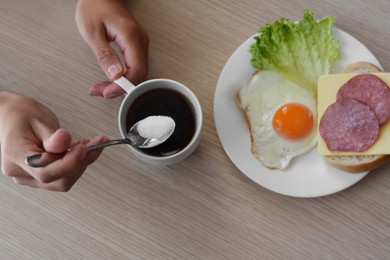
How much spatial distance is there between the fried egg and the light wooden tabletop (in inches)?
3.8

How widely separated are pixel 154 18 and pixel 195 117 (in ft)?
1.15

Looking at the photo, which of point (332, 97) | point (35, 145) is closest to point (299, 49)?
point (332, 97)

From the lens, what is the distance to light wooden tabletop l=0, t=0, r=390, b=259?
4.24ft

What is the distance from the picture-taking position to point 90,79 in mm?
1368

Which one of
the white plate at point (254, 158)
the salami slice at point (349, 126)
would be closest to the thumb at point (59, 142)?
the white plate at point (254, 158)

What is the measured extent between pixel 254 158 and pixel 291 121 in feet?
0.46

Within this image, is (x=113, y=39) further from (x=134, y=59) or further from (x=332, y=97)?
(x=332, y=97)

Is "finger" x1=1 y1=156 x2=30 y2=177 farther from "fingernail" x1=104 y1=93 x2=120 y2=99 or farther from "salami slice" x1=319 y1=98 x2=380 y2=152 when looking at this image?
"salami slice" x1=319 y1=98 x2=380 y2=152

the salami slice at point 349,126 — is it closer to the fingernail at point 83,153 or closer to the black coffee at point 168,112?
the black coffee at point 168,112

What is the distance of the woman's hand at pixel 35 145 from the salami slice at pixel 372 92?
0.66 meters

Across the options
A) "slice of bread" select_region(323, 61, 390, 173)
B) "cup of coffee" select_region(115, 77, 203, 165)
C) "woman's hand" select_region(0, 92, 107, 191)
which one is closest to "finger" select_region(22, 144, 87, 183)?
"woman's hand" select_region(0, 92, 107, 191)

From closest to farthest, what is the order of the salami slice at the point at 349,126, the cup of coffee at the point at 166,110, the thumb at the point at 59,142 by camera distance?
the thumb at the point at 59,142 → the cup of coffee at the point at 166,110 → the salami slice at the point at 349,126

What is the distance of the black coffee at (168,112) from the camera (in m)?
1.20

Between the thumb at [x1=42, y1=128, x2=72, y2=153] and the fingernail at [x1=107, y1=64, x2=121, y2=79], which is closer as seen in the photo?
the thumb at [x1=42, y1=128, x2=72, y2=153]
